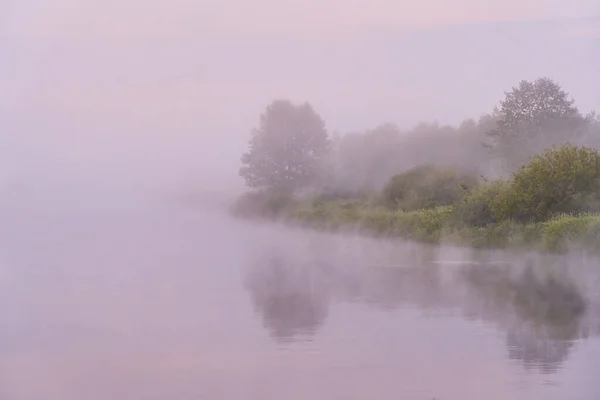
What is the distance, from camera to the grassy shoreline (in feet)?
66.0

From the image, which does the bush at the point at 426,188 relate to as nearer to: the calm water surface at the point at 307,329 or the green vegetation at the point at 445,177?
the green vegetation at the point at 445,177

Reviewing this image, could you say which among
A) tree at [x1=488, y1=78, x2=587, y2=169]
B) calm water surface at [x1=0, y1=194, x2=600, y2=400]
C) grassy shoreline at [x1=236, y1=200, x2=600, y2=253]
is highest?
tree at [x1=488, y1=78, x2=587, y2=169]

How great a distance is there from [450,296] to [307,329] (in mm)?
4355

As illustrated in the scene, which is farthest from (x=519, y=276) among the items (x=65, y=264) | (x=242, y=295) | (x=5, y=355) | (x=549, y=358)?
(x=65, y=264)

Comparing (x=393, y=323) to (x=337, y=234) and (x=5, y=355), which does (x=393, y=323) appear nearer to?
(x=5, y=355)

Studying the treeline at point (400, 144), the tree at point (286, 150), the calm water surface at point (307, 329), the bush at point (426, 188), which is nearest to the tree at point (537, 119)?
the treeline at point (400, 144)

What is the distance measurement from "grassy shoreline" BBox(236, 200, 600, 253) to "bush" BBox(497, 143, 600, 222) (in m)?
0.54

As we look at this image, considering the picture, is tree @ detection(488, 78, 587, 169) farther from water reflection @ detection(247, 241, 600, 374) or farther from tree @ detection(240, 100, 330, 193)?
water reflection @ detection(247, 241, 600, 374)

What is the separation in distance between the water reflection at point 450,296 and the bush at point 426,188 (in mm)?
9495

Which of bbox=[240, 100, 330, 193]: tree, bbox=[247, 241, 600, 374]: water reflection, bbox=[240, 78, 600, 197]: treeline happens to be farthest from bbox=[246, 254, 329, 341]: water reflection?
bbox=[240, 100, 330, 193]: tree

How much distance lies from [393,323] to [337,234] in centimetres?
2330

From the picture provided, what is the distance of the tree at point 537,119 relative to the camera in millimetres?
39938

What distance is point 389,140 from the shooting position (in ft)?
145

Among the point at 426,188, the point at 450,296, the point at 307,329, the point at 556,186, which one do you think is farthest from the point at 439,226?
the point at 307,329
